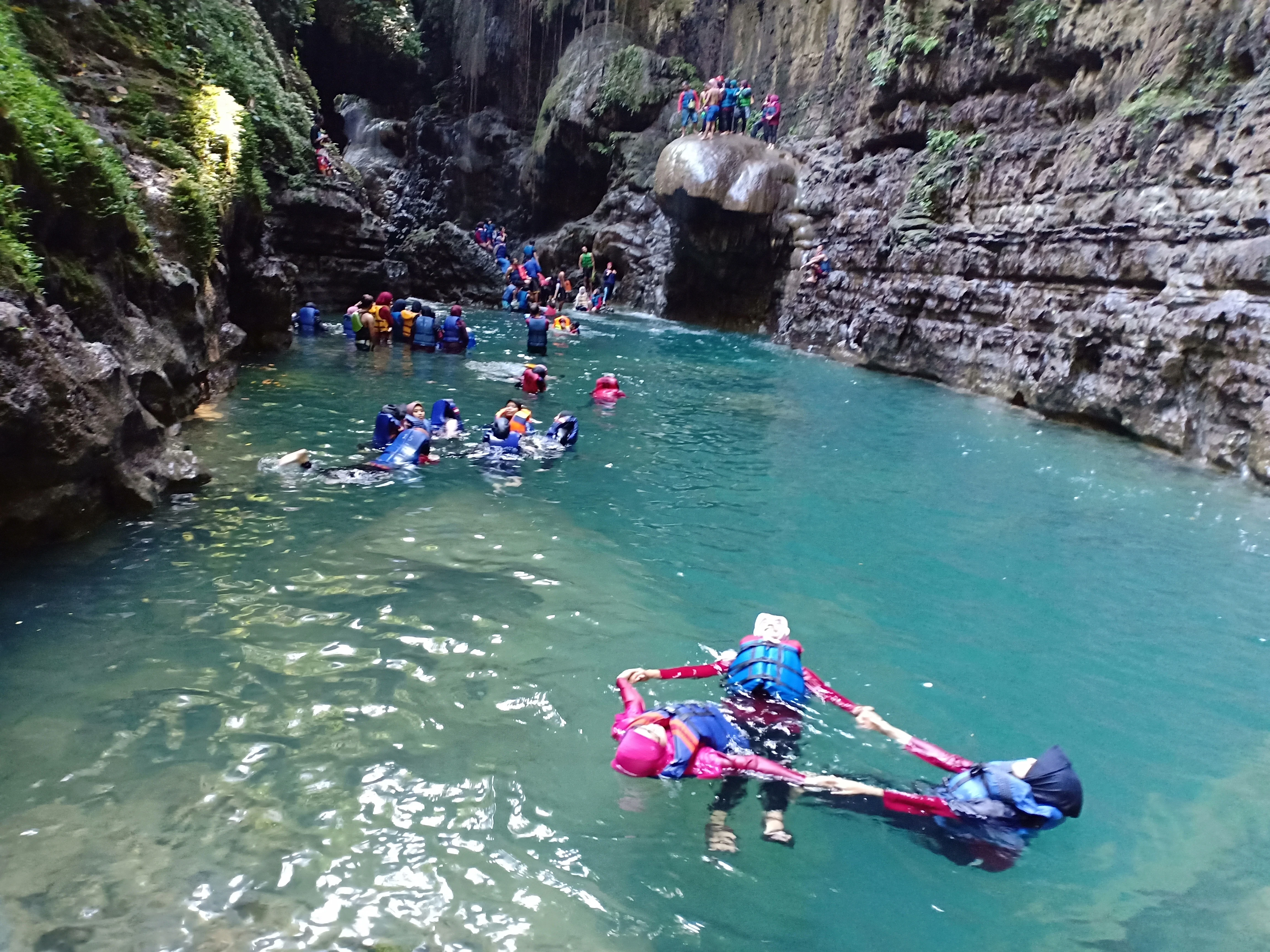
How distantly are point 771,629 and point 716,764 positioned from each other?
988 mm

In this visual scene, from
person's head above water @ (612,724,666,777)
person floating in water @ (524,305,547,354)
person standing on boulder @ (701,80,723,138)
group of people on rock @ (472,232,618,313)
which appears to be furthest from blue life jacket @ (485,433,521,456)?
group of people on rock @ (472,232,618,313)

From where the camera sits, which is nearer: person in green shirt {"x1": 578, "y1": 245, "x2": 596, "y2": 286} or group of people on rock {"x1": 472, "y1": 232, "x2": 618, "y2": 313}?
group of people on rock {"x1": 472, "y1": 232, "x2": 618, "y2": 313}

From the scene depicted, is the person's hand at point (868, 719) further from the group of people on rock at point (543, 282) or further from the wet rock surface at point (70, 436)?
the group of people on rock at point (543, 282)

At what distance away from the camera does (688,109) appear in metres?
26.3

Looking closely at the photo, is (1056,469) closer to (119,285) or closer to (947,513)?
(947,513)

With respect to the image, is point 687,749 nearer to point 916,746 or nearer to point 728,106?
point 916,746

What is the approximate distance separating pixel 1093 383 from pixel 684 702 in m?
12.6

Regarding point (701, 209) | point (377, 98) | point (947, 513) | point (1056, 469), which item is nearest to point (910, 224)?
point (701, 209)

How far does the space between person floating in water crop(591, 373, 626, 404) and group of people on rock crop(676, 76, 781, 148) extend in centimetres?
1336

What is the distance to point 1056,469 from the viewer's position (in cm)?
1134

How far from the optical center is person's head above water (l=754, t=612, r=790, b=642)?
4.79 m

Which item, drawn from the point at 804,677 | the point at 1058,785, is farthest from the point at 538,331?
the point at 1058,785

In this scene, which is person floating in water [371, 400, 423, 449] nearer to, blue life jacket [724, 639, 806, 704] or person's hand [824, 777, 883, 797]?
blue life jacket [724, 639, 806, 704]

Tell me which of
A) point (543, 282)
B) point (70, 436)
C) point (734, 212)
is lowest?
point (70, 436)
